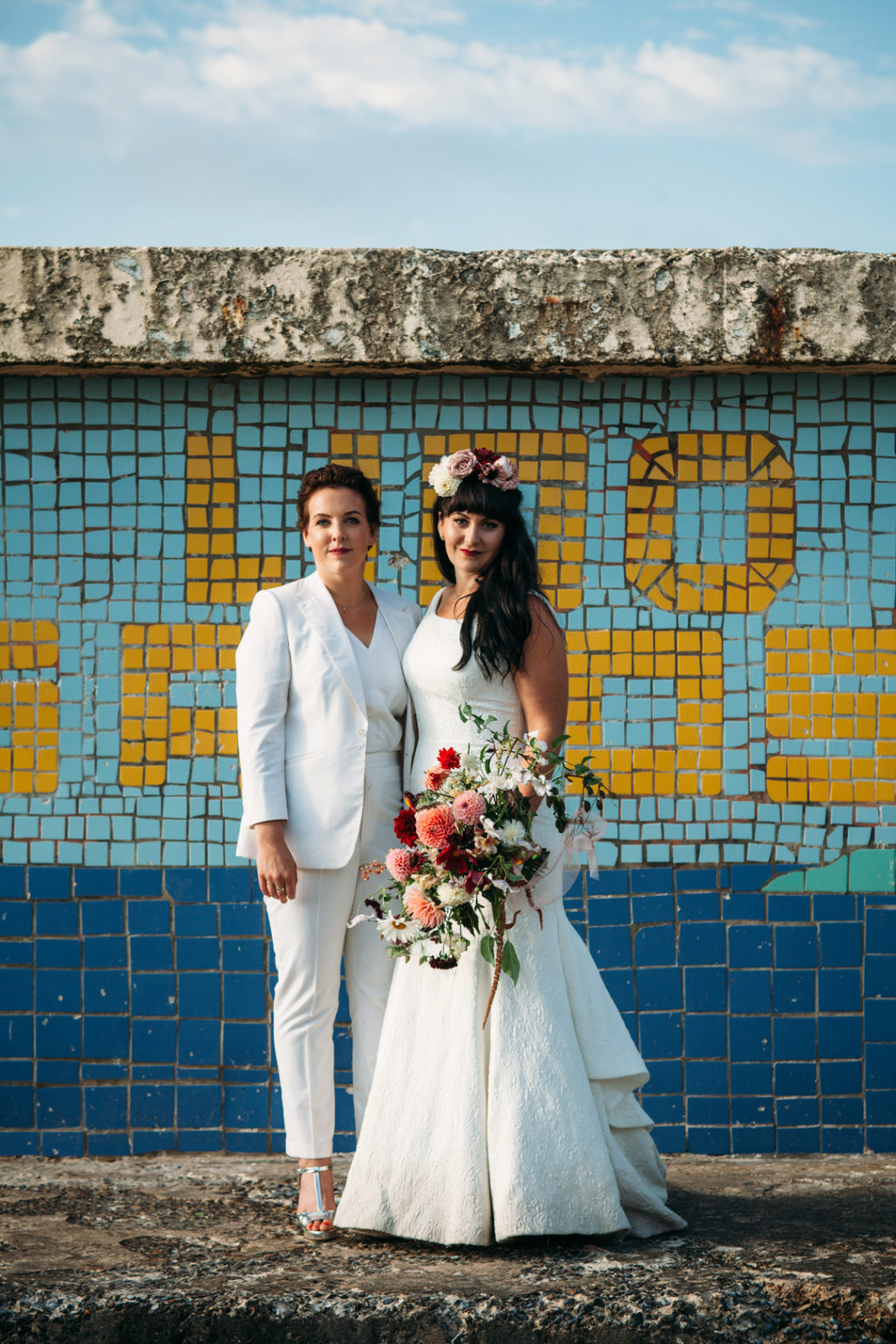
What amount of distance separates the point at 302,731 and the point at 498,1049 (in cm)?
93

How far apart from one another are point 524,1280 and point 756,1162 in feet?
4.22

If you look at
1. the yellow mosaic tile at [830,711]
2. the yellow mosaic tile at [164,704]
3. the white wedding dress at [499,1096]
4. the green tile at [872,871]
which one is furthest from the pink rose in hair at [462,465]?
the green tile at [872,871]

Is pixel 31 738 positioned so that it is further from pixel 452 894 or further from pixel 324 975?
pixel 452 894

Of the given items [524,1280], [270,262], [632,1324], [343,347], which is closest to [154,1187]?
[524,1280]

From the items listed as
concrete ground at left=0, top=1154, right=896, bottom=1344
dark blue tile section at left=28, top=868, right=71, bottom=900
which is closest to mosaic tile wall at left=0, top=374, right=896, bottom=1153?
dark blue tile section at left=28, top=868, right=71, bottom=900

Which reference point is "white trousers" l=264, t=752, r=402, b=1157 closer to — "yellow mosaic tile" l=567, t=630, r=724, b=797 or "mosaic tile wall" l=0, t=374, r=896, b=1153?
"mosaic tile wall" l=0, t=374, r=896, b=1153

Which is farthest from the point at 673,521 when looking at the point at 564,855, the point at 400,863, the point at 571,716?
the point at 400,863

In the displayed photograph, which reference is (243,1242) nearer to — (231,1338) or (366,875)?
(231,1338)

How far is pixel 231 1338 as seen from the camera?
258cm

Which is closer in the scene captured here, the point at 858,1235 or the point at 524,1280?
the point at 524,1280

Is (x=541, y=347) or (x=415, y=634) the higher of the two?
(x=541, y=347)

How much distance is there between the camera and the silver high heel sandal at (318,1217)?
9.91 feet

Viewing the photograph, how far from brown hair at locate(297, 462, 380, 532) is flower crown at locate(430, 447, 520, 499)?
0.24 meters

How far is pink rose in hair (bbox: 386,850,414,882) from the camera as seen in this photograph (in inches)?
110
